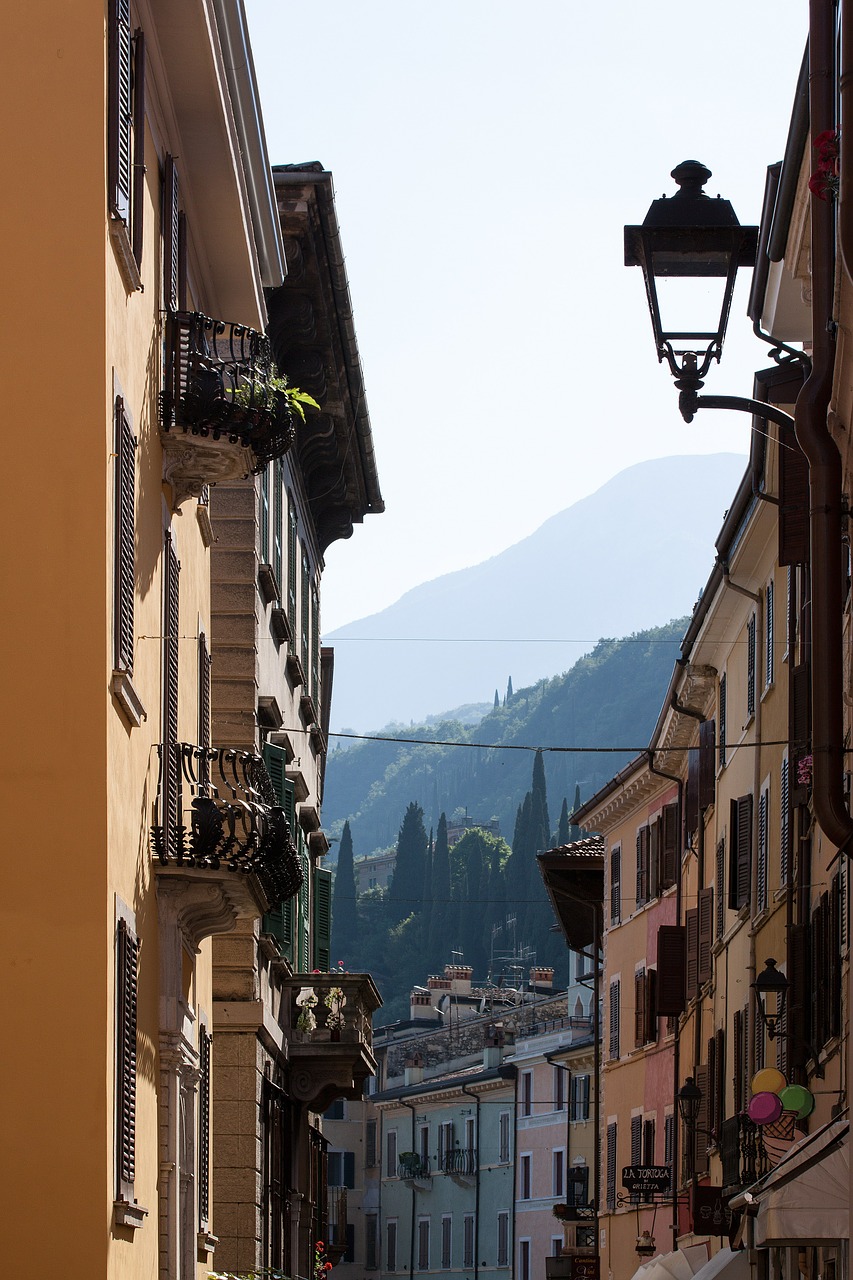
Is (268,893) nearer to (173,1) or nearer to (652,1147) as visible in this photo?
(173,1)

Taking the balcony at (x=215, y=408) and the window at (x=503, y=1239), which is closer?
the balcony at (x=215, y=408)

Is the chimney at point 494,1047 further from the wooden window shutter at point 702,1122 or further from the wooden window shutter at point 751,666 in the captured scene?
the wooden window shutter at point 751,666

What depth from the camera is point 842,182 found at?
33.6 feet

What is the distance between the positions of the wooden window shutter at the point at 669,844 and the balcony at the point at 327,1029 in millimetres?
9327

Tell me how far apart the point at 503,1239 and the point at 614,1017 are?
1305 inches

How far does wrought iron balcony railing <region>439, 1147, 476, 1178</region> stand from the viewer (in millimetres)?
76500

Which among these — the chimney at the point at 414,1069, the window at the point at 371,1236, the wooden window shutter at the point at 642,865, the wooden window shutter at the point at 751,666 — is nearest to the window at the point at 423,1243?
the window at the point at 371,1236

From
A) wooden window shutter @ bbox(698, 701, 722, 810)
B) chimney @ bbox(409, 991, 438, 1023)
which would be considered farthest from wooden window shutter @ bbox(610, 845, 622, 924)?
chimney @ bbox(409, 991, 438, 1023)

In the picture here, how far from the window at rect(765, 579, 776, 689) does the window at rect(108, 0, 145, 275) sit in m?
13.2

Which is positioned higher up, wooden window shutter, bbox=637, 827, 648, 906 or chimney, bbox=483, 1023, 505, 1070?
wooden window shutter, bbox=637, 827, 648, 906

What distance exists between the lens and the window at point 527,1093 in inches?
2817

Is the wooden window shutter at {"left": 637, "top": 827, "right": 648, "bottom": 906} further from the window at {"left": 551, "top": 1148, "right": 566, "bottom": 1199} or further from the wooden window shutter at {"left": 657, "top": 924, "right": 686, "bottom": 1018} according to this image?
the window at {"left": 551, "top": 1148, "right": 566, "bottom": 1199}

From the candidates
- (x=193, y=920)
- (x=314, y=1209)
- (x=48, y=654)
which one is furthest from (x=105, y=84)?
(x=314, y=1209)

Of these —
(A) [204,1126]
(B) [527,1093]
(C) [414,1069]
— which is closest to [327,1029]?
(A) [204,1126]
